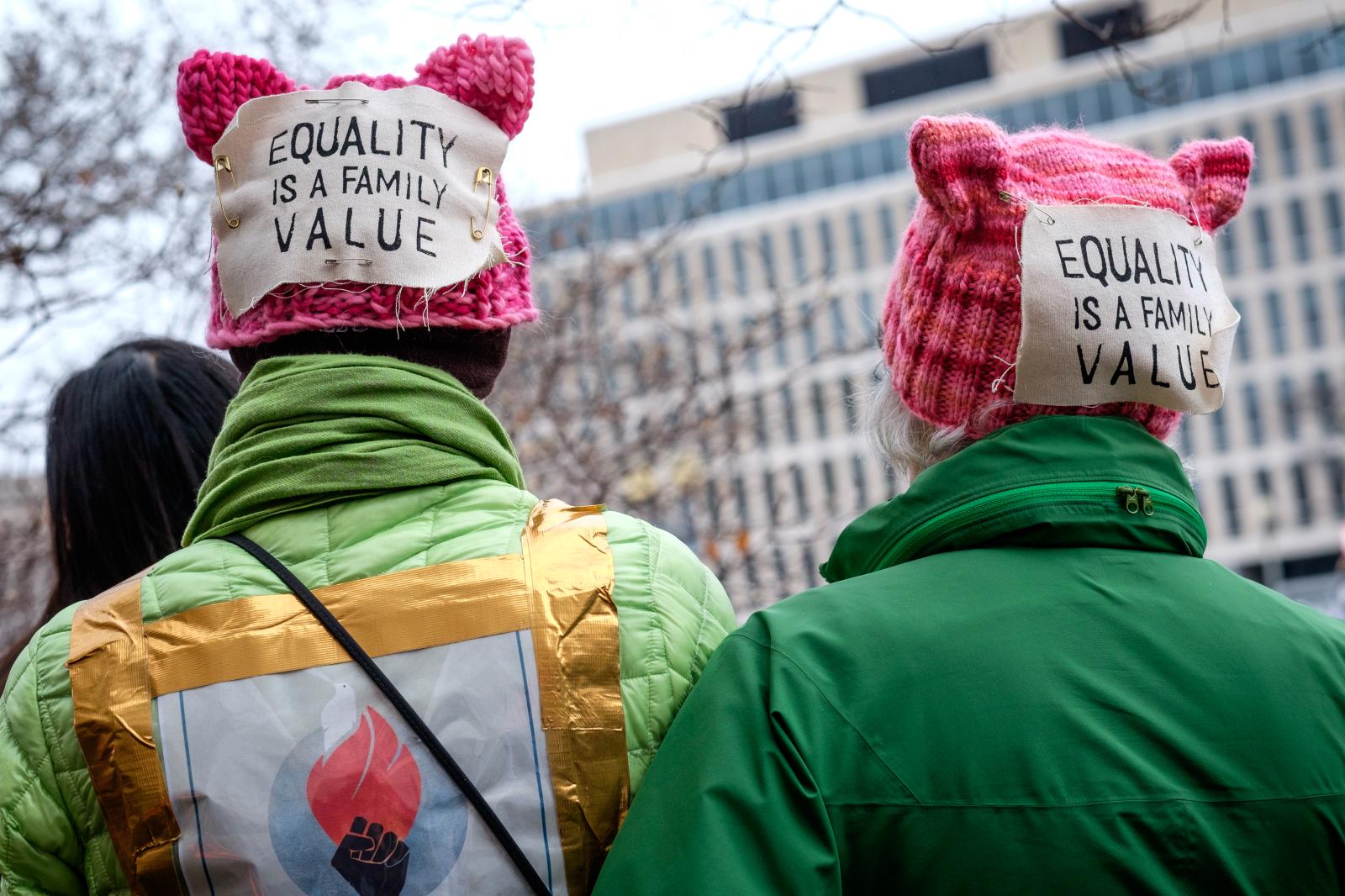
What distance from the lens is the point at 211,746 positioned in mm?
1392

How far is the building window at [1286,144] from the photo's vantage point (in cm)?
4788

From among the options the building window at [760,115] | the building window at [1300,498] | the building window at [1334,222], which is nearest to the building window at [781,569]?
the building window at [760,115]

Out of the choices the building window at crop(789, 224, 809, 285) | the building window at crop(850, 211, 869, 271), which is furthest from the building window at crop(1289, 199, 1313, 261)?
the building window at crop(789, 224, 809, 285)

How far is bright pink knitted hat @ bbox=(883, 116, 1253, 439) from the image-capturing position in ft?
5.11

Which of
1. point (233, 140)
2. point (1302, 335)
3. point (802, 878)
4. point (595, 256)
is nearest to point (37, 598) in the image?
point (595, 256)

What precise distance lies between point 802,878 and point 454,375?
2.55ft

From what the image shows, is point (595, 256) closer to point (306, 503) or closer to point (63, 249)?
point (63, 249)

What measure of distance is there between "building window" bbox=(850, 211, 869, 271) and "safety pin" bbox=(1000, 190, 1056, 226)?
50.2 meters

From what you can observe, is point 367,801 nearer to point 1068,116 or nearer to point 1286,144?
point 1068,116

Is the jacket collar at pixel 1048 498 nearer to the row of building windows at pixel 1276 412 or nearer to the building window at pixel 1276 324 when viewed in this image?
the row of building windows at pixel 1276 412

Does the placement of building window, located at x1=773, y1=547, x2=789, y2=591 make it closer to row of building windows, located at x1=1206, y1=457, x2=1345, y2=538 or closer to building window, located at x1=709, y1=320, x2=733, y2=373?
building window, located at x1=709, y1=320, x2=733, y2=373

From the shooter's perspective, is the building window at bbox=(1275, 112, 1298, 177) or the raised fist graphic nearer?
the raised fist graphic

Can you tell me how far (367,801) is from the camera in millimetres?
1375

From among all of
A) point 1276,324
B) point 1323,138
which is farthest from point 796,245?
point 1323,138
